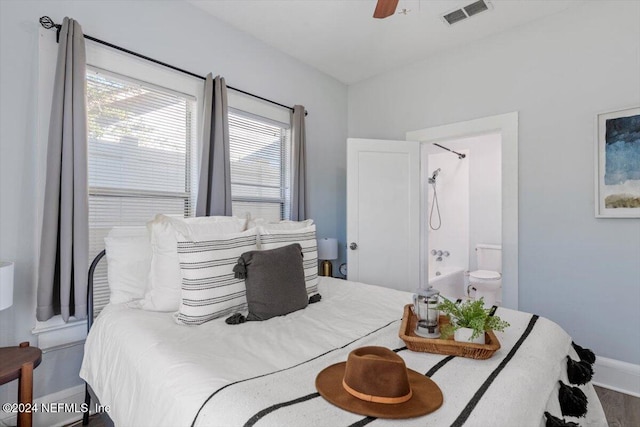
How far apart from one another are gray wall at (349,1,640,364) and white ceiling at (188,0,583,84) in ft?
0.71

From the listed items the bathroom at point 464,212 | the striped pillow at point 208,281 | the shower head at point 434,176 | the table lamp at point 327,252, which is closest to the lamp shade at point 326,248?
the table lamp at point 327,252

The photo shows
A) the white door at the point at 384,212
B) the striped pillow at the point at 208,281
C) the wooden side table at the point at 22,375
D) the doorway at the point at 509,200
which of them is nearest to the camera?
the wooden side table at the point at 22,375

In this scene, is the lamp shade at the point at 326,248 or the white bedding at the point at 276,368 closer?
the white bedding at the point at 276,368

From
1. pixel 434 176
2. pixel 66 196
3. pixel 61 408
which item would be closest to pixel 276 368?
pixel 66 196

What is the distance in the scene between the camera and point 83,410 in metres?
1.95

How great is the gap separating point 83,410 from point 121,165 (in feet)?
4.99

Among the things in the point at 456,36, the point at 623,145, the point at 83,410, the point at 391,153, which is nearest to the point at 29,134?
the point at 83,410

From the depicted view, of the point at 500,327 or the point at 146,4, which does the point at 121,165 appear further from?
the point at 500,327

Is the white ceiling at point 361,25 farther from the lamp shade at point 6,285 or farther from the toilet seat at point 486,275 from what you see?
the toilet seat at point 486,275

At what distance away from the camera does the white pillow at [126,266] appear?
186 centimetres

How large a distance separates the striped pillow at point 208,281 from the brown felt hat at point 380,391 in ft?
2.74

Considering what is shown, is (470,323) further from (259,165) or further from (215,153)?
(259,165)

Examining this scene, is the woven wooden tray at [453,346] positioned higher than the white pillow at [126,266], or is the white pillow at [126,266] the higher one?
the white pillow at [126,266]

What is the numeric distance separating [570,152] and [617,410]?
1820mm
